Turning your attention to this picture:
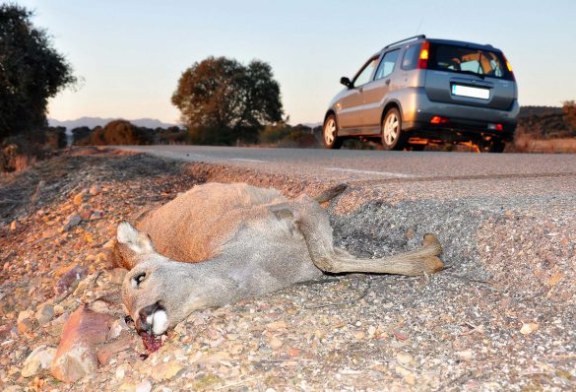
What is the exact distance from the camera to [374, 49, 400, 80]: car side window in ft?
34.3

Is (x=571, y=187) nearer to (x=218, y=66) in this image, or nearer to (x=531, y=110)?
(x=218, y=66)

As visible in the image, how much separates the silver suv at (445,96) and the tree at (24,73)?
10.5 meters

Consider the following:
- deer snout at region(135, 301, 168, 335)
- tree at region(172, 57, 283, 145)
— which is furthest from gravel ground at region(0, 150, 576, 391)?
tree at region(172, 57, 283, 145)

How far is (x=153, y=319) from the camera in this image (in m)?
2.14

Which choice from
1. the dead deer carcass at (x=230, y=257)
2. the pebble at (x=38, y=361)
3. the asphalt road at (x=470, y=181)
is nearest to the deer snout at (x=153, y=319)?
the dead deer carcass at (x=230, y=257)

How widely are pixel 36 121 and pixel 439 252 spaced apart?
17.1 meters

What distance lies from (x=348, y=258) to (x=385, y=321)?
350 mm

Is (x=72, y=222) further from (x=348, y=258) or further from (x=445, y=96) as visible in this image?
(x=445, y=96)

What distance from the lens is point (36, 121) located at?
1761cm

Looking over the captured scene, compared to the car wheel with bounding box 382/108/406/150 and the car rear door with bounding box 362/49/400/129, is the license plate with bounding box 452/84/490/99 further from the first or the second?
the car rear door with bounding box 362/49/400/129

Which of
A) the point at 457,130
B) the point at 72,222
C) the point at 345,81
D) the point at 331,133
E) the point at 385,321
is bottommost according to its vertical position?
the point at 72,222

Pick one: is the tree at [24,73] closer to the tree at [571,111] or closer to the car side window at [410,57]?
the car side window at [410,57]

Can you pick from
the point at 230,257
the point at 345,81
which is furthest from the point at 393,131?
the point at 230,257

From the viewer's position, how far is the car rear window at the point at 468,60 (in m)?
9.49
